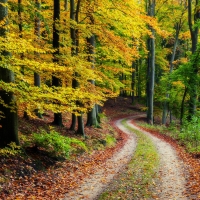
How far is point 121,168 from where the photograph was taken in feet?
34.7

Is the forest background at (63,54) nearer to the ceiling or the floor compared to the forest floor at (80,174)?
nearer to the ceiling

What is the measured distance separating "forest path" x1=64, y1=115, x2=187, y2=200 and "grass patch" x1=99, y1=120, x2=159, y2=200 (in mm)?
264

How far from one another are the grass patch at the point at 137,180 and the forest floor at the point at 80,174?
27 centimetres

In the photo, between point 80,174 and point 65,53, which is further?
point 65,53

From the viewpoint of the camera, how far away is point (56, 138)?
1069 cm

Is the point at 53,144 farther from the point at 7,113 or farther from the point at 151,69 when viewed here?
the point at 151,69

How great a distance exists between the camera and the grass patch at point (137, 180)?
292 inches

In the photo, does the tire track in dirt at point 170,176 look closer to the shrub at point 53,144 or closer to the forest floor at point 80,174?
the forest floor at point 80,174

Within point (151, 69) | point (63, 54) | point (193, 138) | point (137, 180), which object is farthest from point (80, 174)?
point (151, 69)

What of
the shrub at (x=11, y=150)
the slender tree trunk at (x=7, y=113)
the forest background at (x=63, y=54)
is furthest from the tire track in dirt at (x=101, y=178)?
the slender tree trunk at (x=7, y=113)

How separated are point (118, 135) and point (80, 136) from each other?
19.9ft

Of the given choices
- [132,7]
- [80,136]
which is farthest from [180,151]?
[132,7]

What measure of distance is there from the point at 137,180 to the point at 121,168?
1.84 meters

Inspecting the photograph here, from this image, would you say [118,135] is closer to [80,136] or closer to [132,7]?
[80,136]
